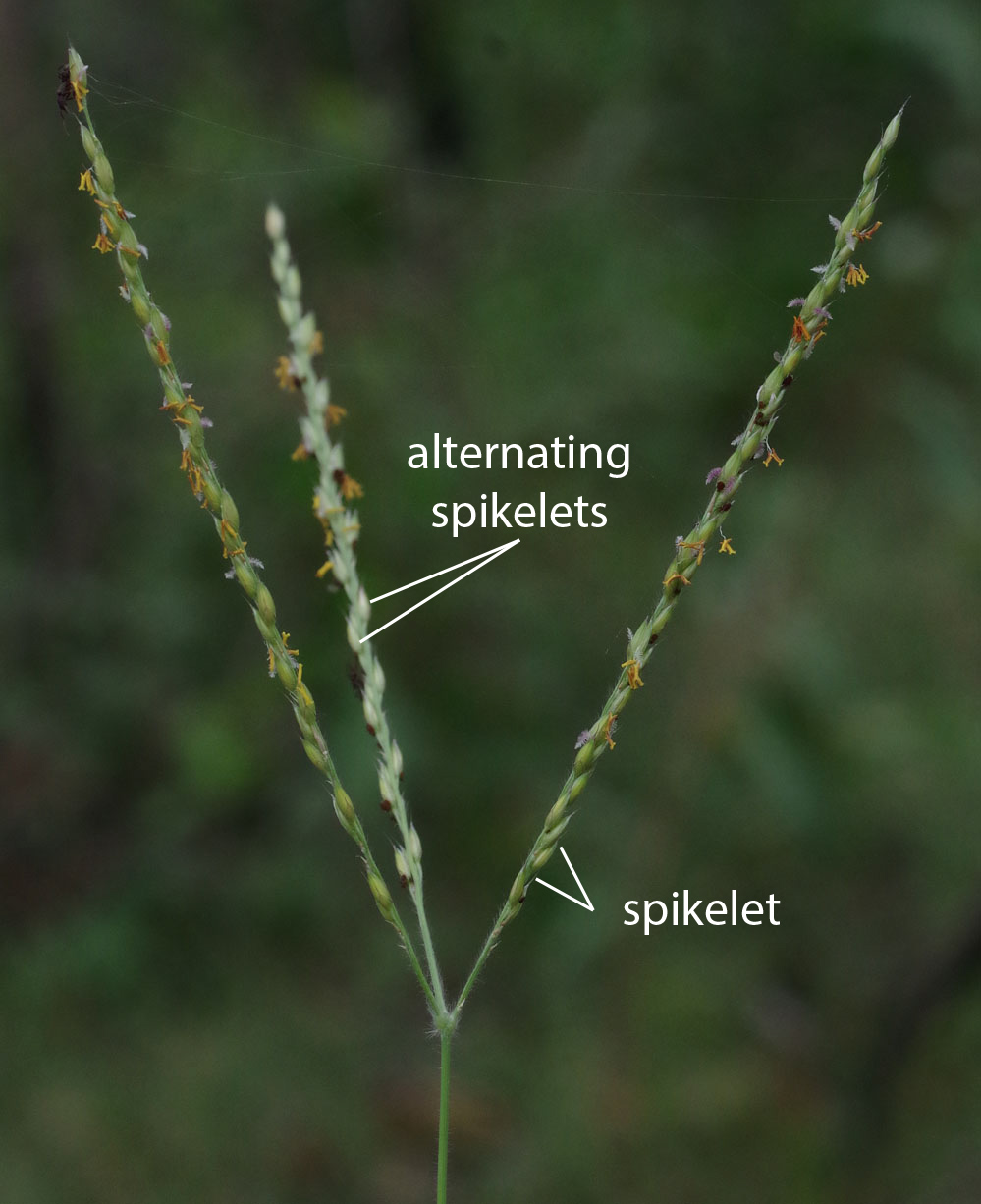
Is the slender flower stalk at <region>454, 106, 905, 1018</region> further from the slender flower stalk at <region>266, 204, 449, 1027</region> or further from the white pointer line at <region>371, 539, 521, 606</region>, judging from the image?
the white pointer line at <region>371, 539, 521, 606</region>

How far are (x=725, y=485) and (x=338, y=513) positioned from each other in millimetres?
442

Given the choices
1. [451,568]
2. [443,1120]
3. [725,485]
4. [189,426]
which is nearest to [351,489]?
[189,426]

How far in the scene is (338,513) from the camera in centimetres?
135

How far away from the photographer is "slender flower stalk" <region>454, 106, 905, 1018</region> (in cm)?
129

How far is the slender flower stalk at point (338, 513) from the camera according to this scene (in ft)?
4.19

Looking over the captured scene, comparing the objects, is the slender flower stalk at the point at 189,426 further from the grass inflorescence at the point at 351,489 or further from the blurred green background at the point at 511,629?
the blurred green background at the point at 511,629

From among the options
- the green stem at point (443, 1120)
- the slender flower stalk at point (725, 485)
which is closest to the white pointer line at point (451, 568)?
the slender flower stalk at point (725, 485)

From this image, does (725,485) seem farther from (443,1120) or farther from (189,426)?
(443,1120)

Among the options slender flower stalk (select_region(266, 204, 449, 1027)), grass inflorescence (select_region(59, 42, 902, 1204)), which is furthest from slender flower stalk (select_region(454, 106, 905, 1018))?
slender flower stalk (select_region(266, 204, 449, 1027))

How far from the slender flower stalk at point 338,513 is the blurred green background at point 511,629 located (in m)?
2.35

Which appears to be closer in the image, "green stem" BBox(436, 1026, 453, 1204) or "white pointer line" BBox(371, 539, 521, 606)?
"green stem" BBox(436, 1026, 453, 1204)

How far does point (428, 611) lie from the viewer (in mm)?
4164

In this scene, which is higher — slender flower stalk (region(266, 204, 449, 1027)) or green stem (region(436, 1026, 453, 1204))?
slender flower stalk (region(266, 204, 449, 1027))

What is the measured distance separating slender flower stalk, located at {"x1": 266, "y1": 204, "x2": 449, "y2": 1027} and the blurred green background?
7.71ft
